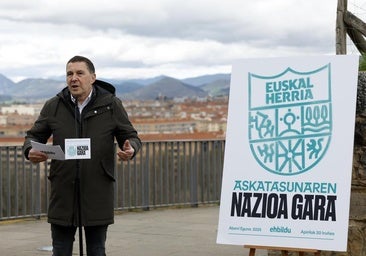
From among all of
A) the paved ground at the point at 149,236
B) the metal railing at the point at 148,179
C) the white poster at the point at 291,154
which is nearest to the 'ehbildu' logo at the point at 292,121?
the white poster at the point at 291,154

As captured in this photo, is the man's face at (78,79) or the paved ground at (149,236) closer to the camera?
the man's face at (78,79)

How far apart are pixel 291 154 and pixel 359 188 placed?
120 centimetres

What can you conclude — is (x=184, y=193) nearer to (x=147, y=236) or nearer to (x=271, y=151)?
(x=147, y=236)

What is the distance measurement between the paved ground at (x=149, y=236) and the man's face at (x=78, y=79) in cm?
332

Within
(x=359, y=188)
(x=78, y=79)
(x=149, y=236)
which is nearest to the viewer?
(x=78, y=79)

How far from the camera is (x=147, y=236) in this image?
9.87 m

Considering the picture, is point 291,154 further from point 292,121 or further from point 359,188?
point 359,188

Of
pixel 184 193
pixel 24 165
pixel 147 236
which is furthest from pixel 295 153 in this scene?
pixel 184 193

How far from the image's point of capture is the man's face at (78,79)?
560cm

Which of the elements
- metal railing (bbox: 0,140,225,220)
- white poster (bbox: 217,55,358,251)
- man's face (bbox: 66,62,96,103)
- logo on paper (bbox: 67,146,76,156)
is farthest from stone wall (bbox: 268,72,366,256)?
metal railing (bbox: 0,140,225,220)

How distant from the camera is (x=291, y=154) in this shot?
588 centimetres

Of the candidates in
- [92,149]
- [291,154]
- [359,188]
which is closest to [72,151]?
[92,149]

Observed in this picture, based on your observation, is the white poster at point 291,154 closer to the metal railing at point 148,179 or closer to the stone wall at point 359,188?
the stone wall at point 359,188

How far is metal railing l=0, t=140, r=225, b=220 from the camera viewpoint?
11398 millimetres
